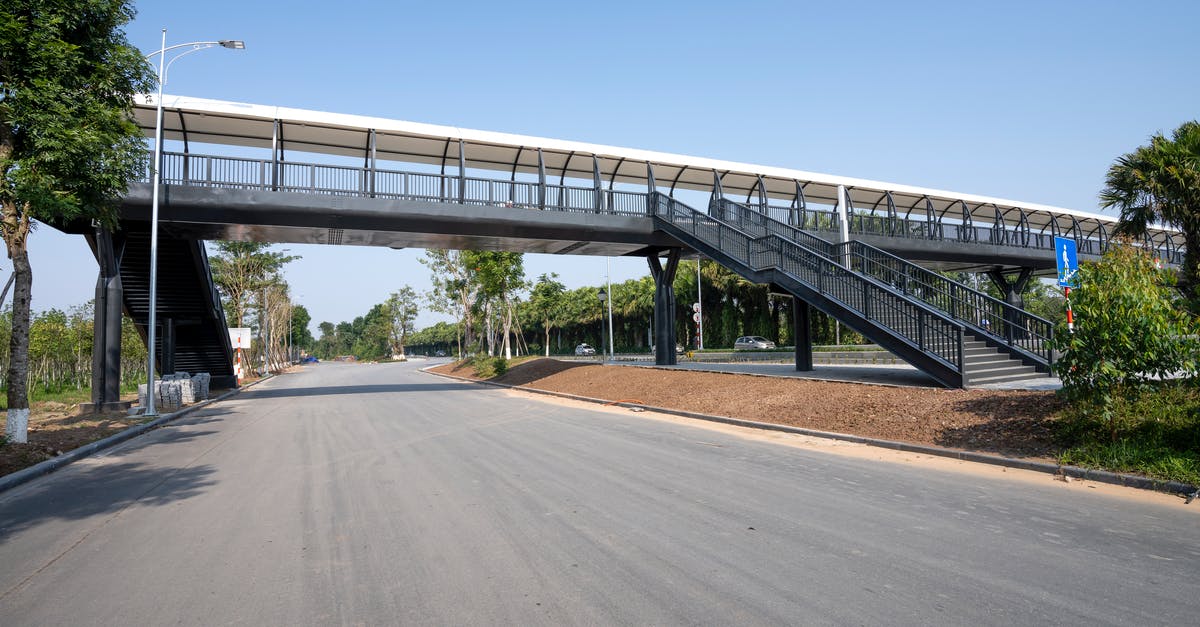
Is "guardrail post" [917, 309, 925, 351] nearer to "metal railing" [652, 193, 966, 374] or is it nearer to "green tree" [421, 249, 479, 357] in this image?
"metal railing" [652, 193, 966, 374]

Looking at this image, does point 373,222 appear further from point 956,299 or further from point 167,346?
point 956,299

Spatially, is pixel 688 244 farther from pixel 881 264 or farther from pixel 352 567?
pixel 352 567

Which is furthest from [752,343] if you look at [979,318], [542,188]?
[979,318]

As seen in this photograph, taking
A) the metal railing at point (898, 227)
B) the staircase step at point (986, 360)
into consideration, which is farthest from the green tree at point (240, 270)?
the staircase step at point (986, 360)

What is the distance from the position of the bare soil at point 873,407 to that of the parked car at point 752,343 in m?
29.3

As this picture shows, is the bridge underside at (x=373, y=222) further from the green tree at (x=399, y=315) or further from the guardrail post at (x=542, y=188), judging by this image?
the green tree at (x=399, y=315)

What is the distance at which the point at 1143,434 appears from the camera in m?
8.03

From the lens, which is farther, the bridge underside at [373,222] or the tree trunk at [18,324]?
the bridge underside at [373,222]

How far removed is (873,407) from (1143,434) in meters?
4.68

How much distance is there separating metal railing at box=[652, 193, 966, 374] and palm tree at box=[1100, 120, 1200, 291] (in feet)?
20.2

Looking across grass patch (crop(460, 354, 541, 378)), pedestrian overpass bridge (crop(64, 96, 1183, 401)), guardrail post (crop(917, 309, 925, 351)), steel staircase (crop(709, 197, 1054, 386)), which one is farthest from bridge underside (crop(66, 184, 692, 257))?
guardrail post (crop(917, 309, 925, 351))

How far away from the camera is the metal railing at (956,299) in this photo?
15016mm

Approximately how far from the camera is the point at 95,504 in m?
7.59

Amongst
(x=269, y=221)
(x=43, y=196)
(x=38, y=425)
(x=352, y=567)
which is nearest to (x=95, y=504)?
(x=352, y=567)
